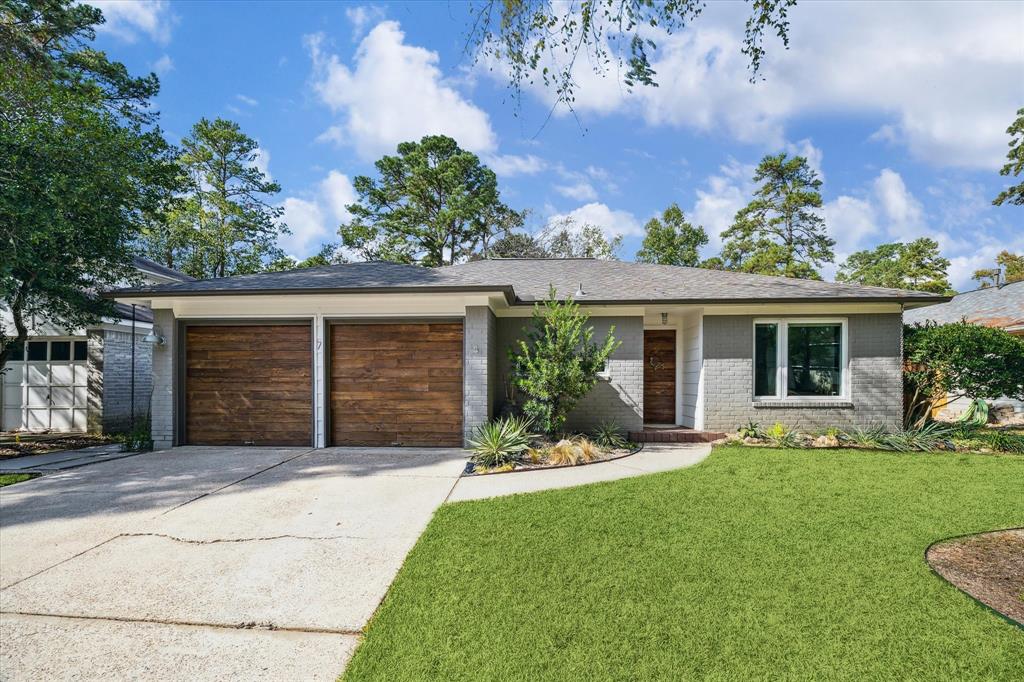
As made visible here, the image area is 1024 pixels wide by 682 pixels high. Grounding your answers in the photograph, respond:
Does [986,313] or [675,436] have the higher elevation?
[986,313]

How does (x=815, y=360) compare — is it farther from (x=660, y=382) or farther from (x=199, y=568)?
(x=199, y=568)

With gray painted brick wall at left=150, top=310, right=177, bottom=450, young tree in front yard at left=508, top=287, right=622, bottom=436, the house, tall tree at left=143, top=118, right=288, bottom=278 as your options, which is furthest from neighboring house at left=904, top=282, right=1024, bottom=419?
tall tree at left=143, top=118, right=288, bottom=278

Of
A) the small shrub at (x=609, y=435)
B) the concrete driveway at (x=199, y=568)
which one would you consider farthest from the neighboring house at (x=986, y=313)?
the concrete driveway at (x=199, y=568)

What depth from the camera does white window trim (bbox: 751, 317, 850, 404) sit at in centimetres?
931

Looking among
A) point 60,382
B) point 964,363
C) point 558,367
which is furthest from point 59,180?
point 964,363

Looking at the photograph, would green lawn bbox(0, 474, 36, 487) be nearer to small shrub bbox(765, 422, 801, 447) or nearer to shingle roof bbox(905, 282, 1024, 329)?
small shrub bbox(765, 422, 801, 447)

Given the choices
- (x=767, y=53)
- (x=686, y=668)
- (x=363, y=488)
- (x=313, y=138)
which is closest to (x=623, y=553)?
(x=686, y=668)

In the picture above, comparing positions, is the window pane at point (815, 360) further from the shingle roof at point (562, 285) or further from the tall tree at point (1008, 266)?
the tall tree at point (1008, 266)

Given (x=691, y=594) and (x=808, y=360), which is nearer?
(x=691, y=594)

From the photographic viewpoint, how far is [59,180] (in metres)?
7.41

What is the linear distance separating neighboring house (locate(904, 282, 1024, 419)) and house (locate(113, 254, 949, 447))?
4.58 m

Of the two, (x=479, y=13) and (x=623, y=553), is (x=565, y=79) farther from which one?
(x=623, y=553)

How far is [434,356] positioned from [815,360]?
24.6ft

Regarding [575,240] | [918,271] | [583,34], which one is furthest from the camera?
[575,240]
